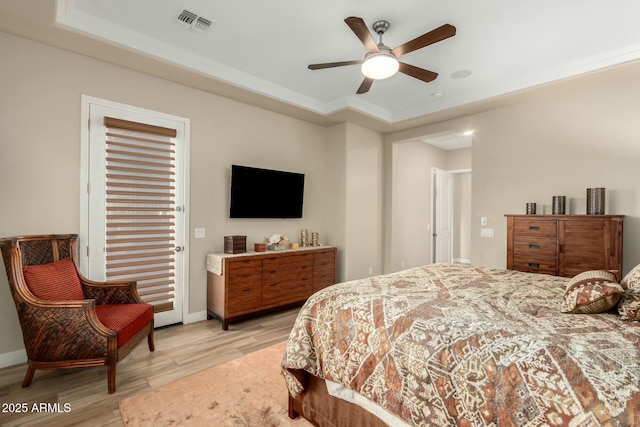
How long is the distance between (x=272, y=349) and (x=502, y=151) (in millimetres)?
3929

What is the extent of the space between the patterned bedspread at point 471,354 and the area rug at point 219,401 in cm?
42

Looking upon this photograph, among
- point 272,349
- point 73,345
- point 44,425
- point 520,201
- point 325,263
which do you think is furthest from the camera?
point 325,263

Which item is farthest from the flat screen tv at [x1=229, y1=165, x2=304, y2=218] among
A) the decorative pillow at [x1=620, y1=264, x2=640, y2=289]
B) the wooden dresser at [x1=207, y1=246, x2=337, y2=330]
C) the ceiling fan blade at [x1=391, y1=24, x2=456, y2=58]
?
the decorative pillow at [x1=620, y1=264, x2=640, y2=289]

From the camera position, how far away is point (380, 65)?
8.58ft

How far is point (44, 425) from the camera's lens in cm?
193

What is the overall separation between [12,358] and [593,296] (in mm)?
4272

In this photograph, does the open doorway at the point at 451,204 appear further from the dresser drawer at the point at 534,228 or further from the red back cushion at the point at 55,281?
the red back cushion at the point at 55,281

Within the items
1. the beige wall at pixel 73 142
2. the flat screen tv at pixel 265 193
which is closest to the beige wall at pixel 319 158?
the beige wall at pixel 73 142

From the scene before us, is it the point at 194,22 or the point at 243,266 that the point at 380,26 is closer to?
the point at 194,22

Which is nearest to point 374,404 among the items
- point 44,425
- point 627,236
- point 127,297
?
point 44,425

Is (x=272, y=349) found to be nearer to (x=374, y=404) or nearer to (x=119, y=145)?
(x=374, y=404)

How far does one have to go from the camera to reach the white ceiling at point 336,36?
8.29ft

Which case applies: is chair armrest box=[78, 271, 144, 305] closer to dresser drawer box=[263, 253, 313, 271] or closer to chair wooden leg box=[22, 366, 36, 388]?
chair wooden leg box=[22, 366, 36, 388]

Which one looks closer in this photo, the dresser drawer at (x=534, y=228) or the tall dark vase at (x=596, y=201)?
the tall dark vase at (x=596, y=201)
